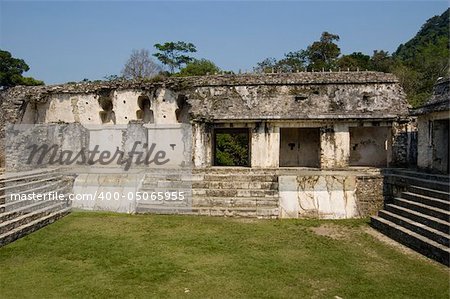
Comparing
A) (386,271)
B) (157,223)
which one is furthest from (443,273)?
(157,223)

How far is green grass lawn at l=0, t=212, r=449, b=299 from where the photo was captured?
577 centimetres

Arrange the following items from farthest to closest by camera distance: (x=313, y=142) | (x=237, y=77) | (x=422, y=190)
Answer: (x=313, y=142) → (x=237, y=77) → (x=422, y=190)

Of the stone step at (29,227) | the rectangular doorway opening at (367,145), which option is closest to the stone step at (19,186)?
the stone step at (29,227)

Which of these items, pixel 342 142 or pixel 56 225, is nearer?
→ pixel 56 225

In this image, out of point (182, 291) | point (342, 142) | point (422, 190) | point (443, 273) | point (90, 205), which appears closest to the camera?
point (182, 291)

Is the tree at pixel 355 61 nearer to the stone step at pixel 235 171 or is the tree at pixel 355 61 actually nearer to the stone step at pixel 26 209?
the stone step at pixel 235 171

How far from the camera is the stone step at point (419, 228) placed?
7259mm

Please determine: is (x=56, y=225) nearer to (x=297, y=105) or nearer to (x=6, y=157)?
(x=6, y=157)

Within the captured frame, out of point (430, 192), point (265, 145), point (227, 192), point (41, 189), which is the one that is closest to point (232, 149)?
point (265, 145)

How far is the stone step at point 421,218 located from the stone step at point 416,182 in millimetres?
817

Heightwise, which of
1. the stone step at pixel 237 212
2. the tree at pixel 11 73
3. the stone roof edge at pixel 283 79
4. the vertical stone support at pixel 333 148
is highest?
the tree at pixel 11 73

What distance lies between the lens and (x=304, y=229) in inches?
374

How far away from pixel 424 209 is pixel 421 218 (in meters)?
0.38

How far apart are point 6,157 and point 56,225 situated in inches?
262
